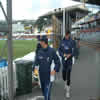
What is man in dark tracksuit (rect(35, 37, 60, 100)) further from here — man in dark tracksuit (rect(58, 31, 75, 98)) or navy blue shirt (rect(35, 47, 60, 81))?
man in dark tracksuit (rect(58, 31, 75, 98))

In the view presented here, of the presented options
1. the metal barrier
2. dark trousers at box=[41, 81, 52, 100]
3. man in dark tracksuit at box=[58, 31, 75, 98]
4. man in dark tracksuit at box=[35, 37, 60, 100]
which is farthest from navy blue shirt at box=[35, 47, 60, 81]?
man in dark tracksuit at box=[58, 31, 75, 98]

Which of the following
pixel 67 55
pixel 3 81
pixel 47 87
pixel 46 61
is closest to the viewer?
pixel 46 61

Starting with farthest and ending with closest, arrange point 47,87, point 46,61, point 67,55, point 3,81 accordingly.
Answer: point 67,55 → point 3,81 → point 47,87 → point 46,61

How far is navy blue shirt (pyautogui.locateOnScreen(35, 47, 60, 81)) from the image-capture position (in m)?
3.40

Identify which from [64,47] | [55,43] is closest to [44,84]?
[64,47]

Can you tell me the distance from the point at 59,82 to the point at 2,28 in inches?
130

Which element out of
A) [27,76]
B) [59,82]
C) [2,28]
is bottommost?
[59,82]

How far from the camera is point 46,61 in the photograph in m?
3.41

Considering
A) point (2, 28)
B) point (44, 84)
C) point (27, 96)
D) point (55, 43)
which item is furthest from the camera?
point (55, 43)

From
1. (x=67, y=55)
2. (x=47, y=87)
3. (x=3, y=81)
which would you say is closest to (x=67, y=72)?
(x=67, y=55)

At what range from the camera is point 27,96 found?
457 cm

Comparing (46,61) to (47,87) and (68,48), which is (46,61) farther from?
(68,48)

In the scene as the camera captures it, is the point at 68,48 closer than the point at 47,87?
No

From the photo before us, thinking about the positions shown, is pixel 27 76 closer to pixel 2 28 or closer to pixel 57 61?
pixel 57 61
